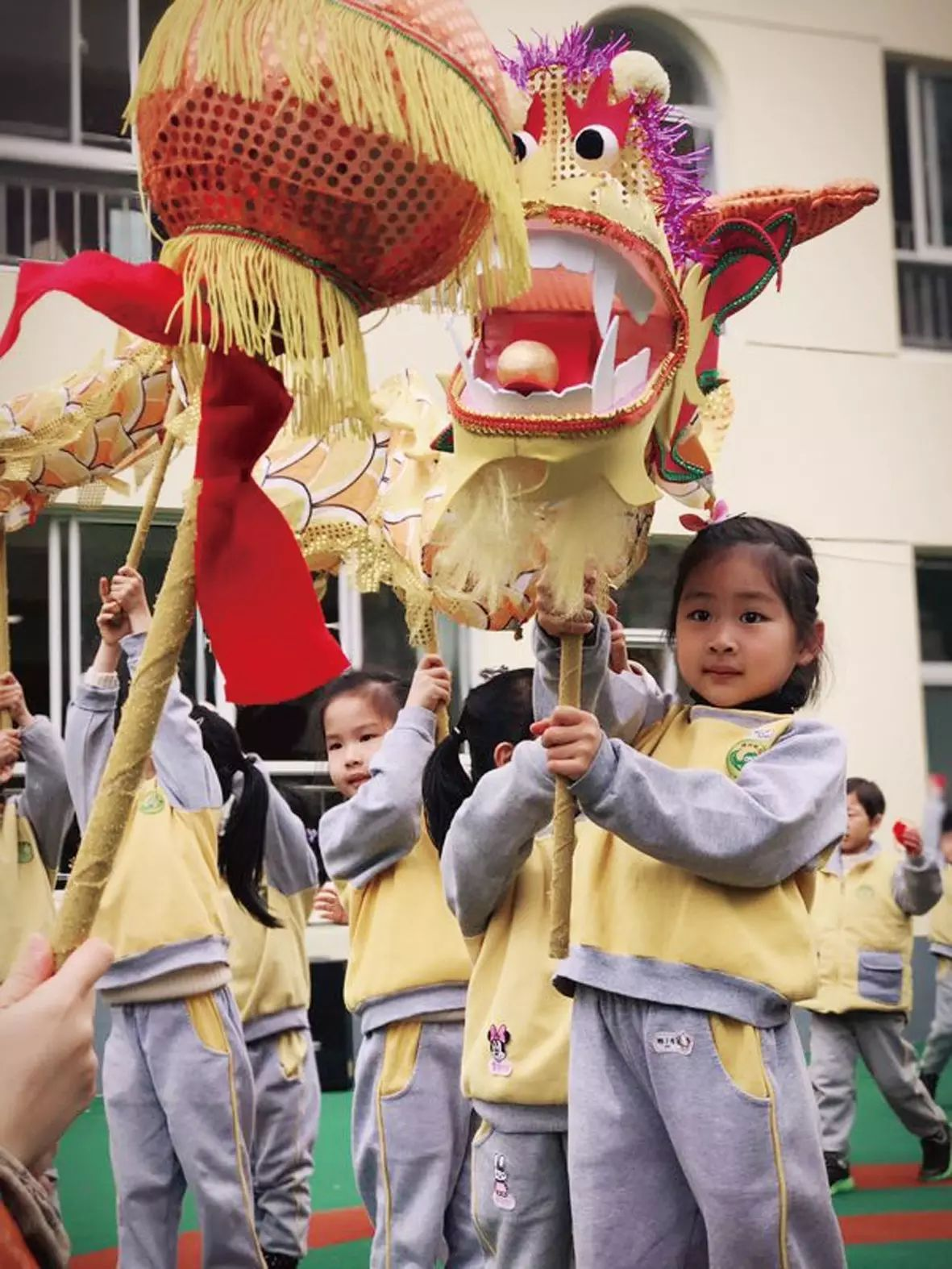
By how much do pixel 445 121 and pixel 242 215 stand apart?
14 cm

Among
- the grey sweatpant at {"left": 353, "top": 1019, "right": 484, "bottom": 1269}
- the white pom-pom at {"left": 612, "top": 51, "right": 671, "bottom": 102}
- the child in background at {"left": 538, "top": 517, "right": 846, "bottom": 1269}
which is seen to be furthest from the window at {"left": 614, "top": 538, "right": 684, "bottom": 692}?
the white pom-pom at {"left": 612, "top": 51, "right": 671, "bottom": 102}

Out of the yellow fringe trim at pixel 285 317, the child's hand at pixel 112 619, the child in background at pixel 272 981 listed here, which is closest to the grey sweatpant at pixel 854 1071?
the child in background at pixel 272 981

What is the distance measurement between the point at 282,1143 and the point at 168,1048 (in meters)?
0.72

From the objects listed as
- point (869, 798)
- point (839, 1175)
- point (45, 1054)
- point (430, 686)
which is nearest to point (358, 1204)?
point (839, 1175)

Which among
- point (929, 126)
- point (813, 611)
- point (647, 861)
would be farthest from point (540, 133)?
point (929, 126)

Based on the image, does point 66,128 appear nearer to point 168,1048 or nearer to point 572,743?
point 168,1048

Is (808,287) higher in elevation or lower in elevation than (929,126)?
lower

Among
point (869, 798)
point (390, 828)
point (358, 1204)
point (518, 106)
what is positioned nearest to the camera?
point (518, 106)

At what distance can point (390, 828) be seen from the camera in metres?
2.47

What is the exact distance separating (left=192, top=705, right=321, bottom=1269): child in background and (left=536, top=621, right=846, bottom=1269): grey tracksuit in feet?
5.41

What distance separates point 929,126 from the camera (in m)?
6.80

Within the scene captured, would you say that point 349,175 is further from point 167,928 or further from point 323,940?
point 323,940

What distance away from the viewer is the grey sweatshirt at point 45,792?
3.37 m

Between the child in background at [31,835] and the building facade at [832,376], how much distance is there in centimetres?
188
